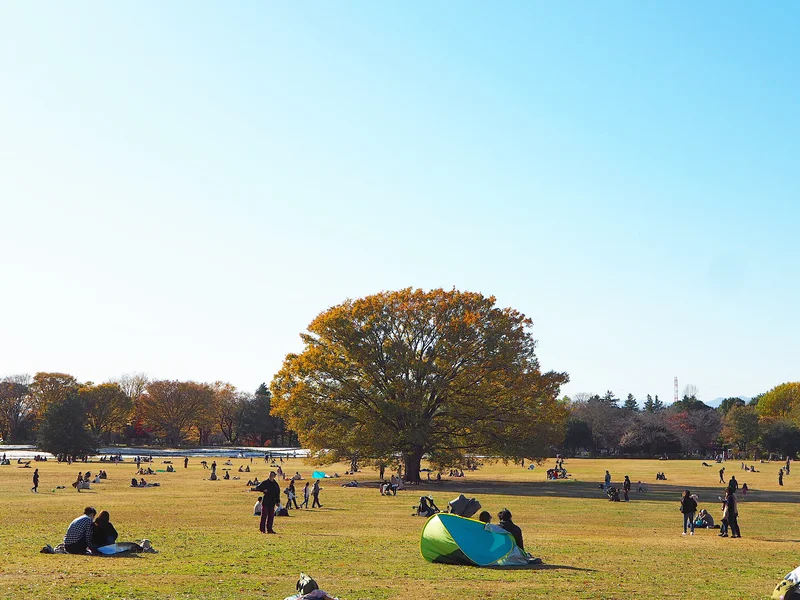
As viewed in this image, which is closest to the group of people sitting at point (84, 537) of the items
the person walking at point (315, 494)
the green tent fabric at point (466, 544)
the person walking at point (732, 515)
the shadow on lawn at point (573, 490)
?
the green tent fabric at point (466, 544)

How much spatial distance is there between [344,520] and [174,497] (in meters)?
16.7

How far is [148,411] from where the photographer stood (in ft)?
505

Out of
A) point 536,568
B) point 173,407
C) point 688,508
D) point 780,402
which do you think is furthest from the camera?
point 173,407

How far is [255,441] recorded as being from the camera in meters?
177

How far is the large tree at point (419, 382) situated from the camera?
6200 centimetres

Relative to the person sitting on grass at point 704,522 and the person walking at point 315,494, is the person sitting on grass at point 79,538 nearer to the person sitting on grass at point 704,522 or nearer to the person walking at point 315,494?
the person walking at point 315,494

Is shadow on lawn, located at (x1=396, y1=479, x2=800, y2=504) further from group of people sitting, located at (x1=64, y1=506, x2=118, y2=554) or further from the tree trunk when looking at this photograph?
group of people sitting, located at (x1=64, y1=506, x2=118, y2=554)

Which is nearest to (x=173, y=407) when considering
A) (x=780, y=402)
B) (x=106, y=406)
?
(x=106, y=406)

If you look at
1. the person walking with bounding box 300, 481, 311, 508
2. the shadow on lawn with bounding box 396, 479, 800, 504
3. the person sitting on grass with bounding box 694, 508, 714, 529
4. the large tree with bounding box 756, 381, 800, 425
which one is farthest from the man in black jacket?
the large tree with bounding box 756, 381, 800, 425

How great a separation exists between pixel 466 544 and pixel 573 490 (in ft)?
136

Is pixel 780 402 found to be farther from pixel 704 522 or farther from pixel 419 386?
pixel 704 522

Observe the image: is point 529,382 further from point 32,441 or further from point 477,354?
point 32,441

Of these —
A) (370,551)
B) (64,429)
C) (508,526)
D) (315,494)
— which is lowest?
(315,494)

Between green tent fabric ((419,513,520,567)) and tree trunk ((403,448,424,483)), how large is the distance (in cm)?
4288
